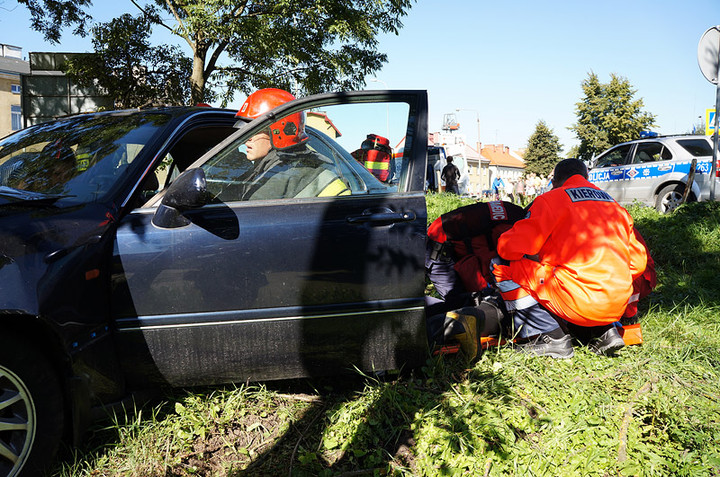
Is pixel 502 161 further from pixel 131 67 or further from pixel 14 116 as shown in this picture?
pixel 131 67

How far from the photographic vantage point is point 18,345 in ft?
5.92

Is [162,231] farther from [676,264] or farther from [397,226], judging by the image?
[676,264]

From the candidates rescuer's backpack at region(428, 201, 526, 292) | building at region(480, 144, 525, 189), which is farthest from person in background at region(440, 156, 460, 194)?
building at region(480, 144, 525, 189)

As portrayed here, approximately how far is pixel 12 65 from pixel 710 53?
134 feet

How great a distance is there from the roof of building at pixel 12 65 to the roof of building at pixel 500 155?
6704 cm

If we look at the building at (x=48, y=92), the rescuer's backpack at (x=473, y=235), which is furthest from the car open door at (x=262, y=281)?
the building at (x=48, y=92)

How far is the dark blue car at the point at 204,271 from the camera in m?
1.96

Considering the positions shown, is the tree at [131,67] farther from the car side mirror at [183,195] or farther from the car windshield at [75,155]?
the car side mirror at [183,195]

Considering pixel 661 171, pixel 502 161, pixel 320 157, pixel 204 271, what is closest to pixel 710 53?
pixel 661 171

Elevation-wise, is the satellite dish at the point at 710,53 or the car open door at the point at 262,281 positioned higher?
the satellite dish at the point at 710,53

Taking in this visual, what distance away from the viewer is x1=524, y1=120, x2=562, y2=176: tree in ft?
178

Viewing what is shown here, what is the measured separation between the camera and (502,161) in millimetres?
85812

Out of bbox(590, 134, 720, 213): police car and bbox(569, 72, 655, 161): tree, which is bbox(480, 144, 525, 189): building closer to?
bbox(569, 72, 655, 161): tree

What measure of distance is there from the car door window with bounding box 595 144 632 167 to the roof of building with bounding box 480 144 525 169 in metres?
73.4
